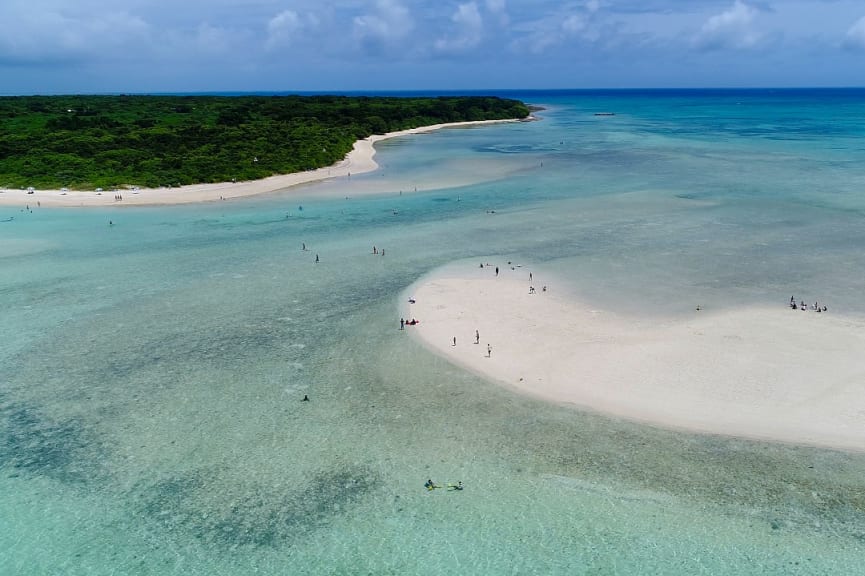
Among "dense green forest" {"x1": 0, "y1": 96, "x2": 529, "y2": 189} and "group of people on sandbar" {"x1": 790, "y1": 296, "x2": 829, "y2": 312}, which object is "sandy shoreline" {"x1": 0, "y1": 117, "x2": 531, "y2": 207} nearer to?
"dense green forest" {"x1": 0, "y1": 96, "x2": 529, "y2": 189}

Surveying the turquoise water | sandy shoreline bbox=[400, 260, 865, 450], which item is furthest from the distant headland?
sandy shoreline bbox=[400, 260, 865, 450]

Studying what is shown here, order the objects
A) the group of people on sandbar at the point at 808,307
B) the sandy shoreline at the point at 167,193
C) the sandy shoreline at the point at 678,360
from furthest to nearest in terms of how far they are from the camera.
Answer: the sandy shoreline at the point at 167,193 < the group of people on sandbar at the point at 808,307 < the sandy shoreline at the point at 678,360

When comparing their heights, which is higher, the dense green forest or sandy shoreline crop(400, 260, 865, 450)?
the dense green forest

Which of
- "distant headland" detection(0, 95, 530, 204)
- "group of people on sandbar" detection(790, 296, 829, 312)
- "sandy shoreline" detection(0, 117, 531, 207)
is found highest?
"distant headland" detection(0, 95, 530, 204)

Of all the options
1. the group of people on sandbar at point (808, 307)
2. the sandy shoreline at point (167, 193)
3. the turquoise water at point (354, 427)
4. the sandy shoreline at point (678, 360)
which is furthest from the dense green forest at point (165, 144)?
the group of people on sandbar at point (808, 307)

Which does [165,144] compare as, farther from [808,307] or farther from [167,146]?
[808,307]

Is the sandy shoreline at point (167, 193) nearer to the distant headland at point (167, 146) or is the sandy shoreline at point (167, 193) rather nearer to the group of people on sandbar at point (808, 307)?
the distant headland at point (167, 146)

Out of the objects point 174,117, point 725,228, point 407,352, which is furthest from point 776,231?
point 174,117
